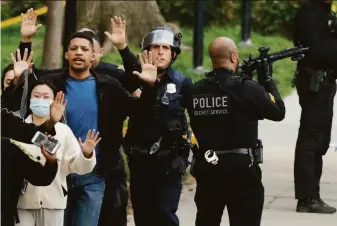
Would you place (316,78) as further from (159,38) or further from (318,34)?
(159,38)

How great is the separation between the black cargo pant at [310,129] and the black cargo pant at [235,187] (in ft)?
8.63

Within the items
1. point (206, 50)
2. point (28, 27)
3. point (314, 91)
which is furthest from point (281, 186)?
point (206, 50)

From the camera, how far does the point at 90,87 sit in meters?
7.65

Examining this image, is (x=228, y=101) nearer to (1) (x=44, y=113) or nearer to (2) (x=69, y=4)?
(1) (x=44, y=113)

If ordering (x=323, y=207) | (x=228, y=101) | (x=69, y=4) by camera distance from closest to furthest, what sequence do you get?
(x=228, y=101) < (x=323, y=207) < (x=69, y=4)

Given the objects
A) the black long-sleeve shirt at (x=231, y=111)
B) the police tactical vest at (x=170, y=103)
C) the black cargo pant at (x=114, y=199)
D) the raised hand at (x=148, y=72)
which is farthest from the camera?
the police tactical vest at (x=170, y=103)

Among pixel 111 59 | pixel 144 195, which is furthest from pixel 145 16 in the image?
pixel 144 195

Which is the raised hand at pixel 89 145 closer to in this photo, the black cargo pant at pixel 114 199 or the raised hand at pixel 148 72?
the raised hand at pixel 148 72

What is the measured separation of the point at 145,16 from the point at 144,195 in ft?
53.9

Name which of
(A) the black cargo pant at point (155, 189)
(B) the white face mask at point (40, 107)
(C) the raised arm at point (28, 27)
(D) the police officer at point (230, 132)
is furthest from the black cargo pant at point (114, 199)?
(B) the white face mask at point (40, 107)

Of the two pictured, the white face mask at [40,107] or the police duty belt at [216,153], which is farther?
the police duty belt at [216,153]

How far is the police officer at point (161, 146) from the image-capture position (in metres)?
8.13

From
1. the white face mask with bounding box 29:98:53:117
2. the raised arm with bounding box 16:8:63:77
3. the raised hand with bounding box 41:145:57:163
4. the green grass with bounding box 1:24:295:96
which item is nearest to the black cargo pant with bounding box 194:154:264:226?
the white face mask with bounding box 29:98:53:117

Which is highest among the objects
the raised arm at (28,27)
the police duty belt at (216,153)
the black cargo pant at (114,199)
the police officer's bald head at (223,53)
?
the raised arm at (28,27)
